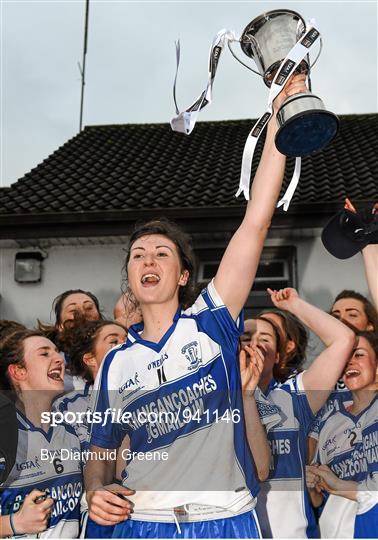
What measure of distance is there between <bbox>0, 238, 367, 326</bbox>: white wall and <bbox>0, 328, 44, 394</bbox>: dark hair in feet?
17.4

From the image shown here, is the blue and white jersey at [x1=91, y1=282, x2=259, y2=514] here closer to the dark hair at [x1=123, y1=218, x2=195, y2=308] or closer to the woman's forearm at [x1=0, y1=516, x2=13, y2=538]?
the dark hair at [x1=123, y1=218, x2=195, y2=308]

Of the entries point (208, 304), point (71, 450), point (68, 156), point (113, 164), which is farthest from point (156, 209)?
point (208, 304)

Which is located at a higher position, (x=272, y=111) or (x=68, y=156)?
(x=68, y=156)

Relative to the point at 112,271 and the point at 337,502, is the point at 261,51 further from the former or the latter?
the point at 112,271

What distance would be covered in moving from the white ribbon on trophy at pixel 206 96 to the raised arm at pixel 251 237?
1.35 ft

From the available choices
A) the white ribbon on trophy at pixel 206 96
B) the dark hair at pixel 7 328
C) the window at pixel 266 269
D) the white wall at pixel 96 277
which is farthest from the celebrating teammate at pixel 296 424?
the window at pixel 266 269

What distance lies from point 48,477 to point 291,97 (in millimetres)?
2042

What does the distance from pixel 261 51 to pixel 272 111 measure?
0.29 m

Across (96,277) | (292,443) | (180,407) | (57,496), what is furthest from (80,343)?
(96,277)

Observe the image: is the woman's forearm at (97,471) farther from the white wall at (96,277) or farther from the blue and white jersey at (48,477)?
the white wall at (96,277)

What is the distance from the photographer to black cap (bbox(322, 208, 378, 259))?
3359 millimetres

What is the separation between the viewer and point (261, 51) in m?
3.01

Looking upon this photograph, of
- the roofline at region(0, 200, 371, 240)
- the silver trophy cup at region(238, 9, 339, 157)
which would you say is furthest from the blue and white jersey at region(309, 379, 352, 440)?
the roofline at region(0, 200, 371, 240)

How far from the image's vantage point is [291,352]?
446cm
